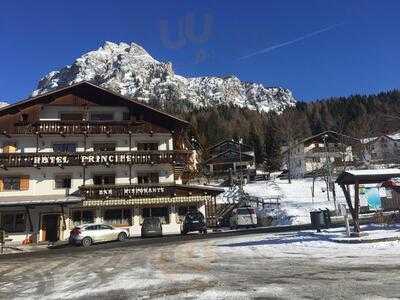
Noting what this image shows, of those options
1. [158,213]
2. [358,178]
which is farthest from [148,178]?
[358,178]

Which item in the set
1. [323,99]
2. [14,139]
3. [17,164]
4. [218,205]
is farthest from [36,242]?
[323,99]

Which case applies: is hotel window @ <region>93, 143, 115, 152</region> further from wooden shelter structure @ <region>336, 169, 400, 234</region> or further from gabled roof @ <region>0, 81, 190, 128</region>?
wooden shelter structure @ <region>336, 169, 400, 234</region>

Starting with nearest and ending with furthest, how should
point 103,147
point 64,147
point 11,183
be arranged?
point 11,183 → point 64,147 → point 103,147

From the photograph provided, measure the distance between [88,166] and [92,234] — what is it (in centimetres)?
1100

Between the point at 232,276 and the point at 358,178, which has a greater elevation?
the point at 358,178

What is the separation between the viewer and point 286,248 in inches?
738

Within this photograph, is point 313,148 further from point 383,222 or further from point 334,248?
point 334,248

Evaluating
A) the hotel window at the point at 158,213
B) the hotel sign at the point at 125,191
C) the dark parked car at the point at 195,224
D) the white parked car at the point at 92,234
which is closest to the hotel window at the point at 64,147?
the hotel sign at the point at 125,191

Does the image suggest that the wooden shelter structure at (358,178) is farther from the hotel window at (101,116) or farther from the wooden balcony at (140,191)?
the hotel window at (101,116)

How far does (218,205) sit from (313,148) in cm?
5373

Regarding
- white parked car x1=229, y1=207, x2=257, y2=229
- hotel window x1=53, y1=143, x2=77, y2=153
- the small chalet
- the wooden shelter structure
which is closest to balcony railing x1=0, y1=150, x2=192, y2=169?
hotel window x1=53, y1=143, x2=77, y2=153

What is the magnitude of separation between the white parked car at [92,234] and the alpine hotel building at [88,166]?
251 inches

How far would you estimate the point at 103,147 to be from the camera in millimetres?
46719

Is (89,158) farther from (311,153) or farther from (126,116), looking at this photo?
(311,153)
